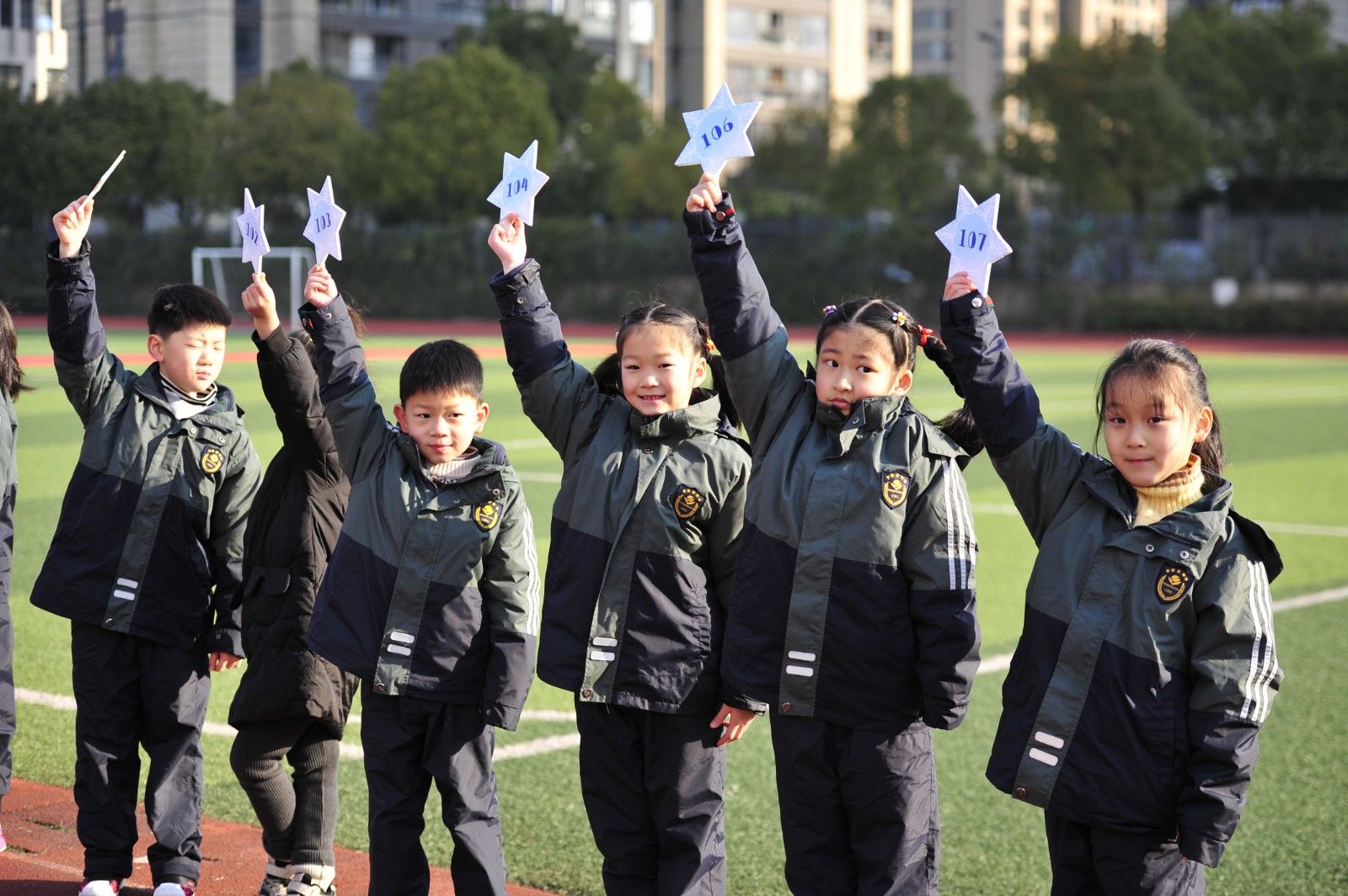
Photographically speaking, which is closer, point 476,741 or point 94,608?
point 476,741

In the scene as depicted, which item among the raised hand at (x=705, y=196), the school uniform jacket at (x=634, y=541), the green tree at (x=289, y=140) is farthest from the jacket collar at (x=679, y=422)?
the green tree at (x=289, y=140)

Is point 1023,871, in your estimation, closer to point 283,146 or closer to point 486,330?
point 486,330

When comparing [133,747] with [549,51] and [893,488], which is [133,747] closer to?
[893,488]

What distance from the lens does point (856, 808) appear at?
10.0 ft

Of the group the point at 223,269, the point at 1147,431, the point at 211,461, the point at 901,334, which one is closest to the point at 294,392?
the point at 211,461

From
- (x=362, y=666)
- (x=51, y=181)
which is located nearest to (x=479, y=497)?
(x=362, y=666)

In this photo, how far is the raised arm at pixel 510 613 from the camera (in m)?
3.28

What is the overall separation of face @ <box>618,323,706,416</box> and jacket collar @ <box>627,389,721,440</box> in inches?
1.1

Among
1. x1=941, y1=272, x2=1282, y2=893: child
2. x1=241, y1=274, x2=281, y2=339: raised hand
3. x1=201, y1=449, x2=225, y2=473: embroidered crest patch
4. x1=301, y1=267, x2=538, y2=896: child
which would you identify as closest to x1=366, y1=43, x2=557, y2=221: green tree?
x1=201, y1=449, x2=225, y2=473: embroidered crest patch

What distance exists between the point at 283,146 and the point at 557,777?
112ft

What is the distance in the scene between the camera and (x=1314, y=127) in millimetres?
41969

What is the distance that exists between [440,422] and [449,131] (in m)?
40.7

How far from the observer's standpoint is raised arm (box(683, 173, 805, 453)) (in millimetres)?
3197

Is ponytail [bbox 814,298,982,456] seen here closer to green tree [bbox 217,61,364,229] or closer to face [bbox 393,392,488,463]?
face [bbox 393,392,488,463]
